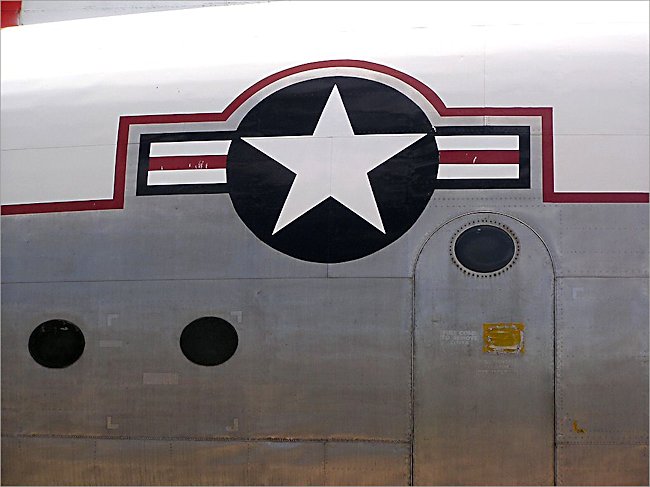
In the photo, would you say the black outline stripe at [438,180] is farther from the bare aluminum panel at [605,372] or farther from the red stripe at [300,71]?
the bare aluminum panel at [605,372]

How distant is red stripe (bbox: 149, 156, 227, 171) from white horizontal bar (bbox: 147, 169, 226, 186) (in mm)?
35

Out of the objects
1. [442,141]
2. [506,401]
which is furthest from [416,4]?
[506,401]

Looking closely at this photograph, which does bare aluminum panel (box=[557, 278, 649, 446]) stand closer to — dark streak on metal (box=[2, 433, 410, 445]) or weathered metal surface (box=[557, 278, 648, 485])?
weathered metal surface (box=[557, 278, 648, 485])

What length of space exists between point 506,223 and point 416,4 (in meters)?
2.32

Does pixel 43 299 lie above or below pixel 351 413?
above

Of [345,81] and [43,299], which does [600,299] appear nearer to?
[345,81]

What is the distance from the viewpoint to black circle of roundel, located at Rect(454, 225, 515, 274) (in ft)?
23.5

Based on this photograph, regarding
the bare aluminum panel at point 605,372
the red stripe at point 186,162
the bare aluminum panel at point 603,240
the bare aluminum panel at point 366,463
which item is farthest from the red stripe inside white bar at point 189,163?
the bare aluminum panel at point 605,372

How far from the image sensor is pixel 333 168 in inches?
291

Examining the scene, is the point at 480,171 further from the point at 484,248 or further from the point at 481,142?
the point at 484,248

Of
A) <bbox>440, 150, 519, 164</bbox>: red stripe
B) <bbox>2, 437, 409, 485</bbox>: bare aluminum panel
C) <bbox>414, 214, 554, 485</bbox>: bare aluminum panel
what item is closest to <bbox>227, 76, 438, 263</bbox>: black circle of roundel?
<bbox>440, 150, 519, 164</bbox>: red stripe

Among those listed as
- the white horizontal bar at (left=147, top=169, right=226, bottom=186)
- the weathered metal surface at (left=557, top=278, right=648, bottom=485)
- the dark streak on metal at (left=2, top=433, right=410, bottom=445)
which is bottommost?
the dark streak on metal at (left=2, top=433, right=410, bottom=445)

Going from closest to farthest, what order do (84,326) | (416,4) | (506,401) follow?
(506,401) < (84,326) < (416,4)

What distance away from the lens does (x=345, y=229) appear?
7297mm
